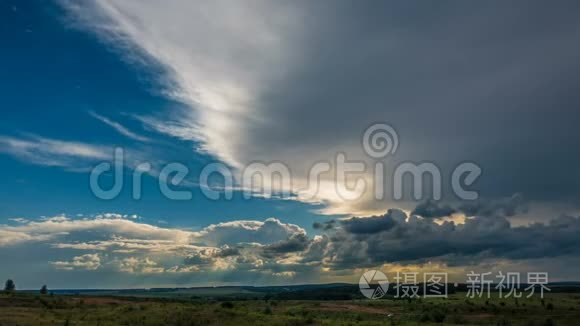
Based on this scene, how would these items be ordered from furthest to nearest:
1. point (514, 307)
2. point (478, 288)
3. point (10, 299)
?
point (478, 288) → point (514, 307) → point (10, 299)

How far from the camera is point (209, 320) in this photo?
75.2 m

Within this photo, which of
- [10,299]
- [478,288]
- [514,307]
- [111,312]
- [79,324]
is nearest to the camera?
[79,324]

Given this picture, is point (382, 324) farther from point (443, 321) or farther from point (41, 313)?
point (41, 313)

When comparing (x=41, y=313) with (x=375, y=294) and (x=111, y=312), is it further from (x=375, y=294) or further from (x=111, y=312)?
(x=375, y=294)

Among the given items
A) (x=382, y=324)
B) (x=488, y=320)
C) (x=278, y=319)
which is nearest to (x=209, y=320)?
(x=278, y=319)

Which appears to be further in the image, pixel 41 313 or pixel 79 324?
pixel 41 313

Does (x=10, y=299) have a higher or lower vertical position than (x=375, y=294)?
higher

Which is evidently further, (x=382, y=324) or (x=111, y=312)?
(x=111, y=312)

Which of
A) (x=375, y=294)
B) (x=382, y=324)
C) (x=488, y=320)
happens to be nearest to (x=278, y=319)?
(x=382, y=324)

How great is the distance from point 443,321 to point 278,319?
1090 inches

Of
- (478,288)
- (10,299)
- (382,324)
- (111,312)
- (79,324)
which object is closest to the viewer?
(79,324)

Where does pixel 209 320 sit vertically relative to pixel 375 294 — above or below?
above

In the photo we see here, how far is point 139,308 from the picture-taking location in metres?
84.1

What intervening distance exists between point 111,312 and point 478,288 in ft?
408
